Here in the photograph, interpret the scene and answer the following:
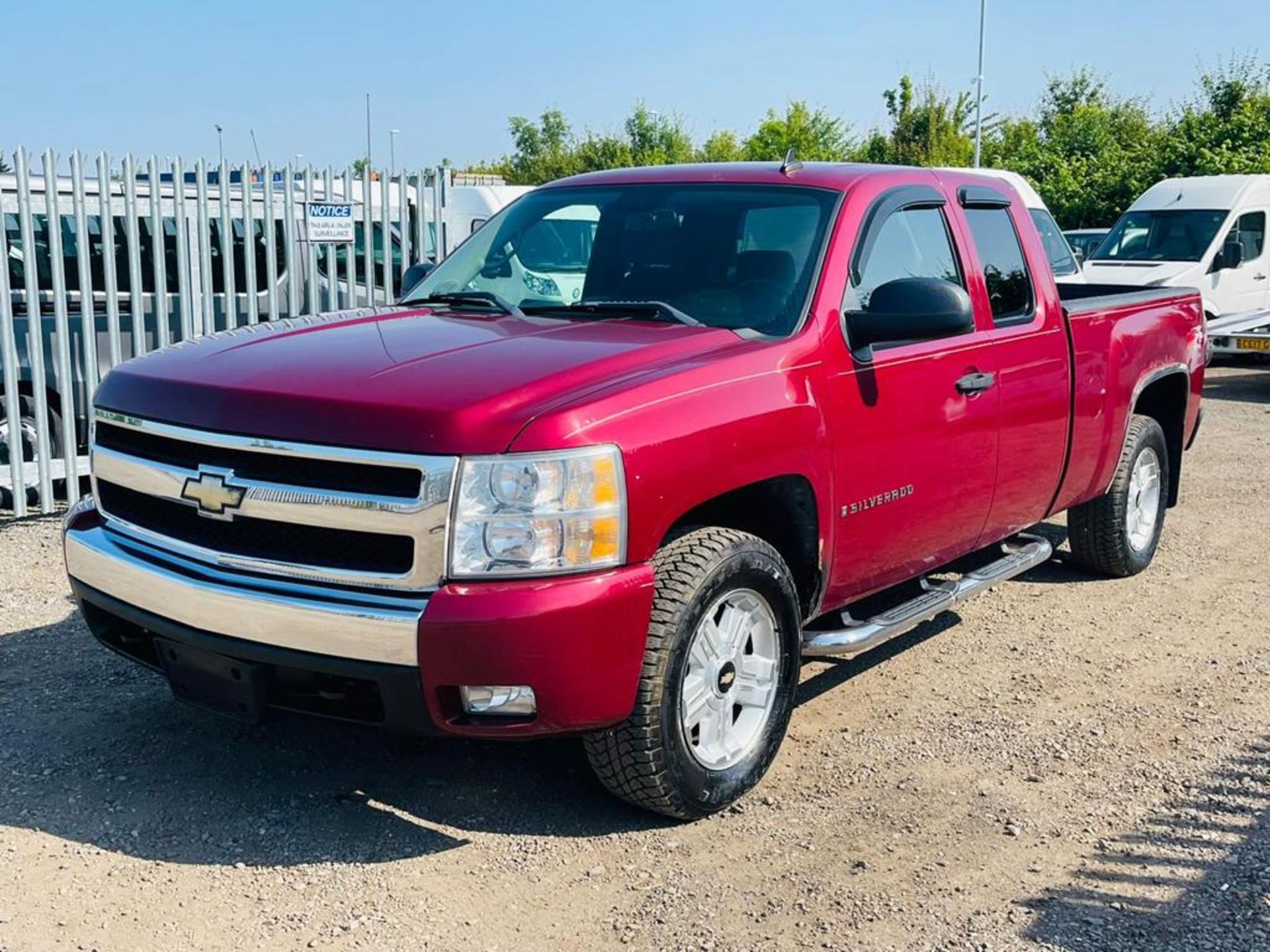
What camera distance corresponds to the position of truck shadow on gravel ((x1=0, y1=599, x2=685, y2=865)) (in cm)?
386

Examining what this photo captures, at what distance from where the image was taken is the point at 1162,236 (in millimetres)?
17109

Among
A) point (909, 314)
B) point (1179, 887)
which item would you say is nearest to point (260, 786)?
point (909, 314)

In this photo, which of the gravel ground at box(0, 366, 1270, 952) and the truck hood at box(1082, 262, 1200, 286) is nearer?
the gravel ground at box(0, 366, 1270, 952)

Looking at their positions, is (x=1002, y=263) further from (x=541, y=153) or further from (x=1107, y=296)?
(x=541, y=153)

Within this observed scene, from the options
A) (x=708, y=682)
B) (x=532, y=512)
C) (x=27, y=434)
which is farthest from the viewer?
(x=27, y=434)

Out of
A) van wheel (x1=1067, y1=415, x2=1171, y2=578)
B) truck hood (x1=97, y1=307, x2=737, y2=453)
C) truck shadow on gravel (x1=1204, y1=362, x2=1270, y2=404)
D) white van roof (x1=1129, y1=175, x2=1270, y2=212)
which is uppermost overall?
white van roof (x1=1129, y1=175, x2=1270, y2=212)

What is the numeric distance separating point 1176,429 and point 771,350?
4032 mm

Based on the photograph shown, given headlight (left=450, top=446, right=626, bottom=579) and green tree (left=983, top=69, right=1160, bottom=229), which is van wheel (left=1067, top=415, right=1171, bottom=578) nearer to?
headlight (left=450, top=446, right=626, bottom=579)

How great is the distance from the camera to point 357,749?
14.8 feet

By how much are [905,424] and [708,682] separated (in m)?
1.26

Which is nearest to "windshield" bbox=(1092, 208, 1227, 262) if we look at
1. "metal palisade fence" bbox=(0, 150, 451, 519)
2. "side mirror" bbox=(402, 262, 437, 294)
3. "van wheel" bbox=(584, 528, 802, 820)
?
"metal palisade fence" bbox=(0, 150, 451, 519)

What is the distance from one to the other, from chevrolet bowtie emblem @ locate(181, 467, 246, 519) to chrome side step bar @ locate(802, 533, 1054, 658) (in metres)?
1.88

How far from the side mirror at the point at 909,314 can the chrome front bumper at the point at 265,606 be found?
1819 mm

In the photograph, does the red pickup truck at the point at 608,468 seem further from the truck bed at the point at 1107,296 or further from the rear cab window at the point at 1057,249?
the rear cab window at the point at 1057,249
